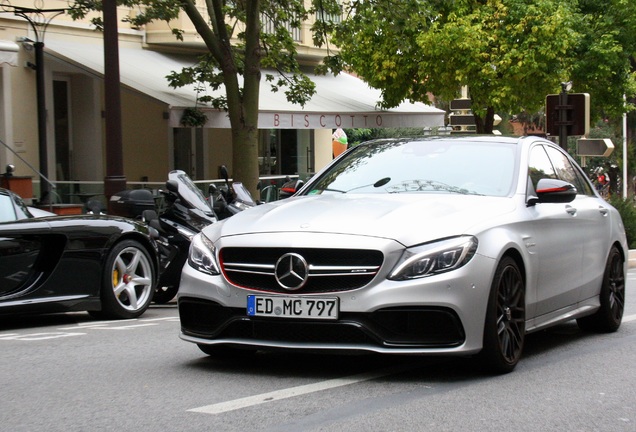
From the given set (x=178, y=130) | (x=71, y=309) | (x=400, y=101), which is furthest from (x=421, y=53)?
(x=71, y=309)

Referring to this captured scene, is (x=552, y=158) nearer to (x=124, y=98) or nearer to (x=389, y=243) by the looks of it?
(x=389, y=243)

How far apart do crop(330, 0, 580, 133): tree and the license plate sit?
22.8m

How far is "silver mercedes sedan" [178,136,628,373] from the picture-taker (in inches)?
237

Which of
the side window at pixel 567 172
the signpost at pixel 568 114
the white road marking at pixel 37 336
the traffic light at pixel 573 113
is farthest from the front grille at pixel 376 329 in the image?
the traffic light at pixel 573 113

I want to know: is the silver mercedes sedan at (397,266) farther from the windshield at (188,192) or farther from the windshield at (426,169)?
the windshield at (188,192)

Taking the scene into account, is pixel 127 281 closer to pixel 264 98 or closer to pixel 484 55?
pixel 264 98

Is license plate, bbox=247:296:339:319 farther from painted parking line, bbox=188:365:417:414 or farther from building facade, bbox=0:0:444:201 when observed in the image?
building facade, bbox=0:0:444:201

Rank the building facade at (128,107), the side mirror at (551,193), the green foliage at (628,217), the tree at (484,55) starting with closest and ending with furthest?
the side mirror at (551,193) → the building facade at (128,107) → the green foliage at (628,217) → the tree at (484,55)

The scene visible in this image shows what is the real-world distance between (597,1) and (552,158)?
29.4 meters

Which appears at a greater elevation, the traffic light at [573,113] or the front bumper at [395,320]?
the traffic light at [573,113]

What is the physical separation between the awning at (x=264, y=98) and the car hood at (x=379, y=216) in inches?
537

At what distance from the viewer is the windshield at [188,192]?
11.8m

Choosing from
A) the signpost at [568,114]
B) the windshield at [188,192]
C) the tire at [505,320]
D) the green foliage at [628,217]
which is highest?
the signpost at [568,114]

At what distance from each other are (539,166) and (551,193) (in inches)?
25.9
